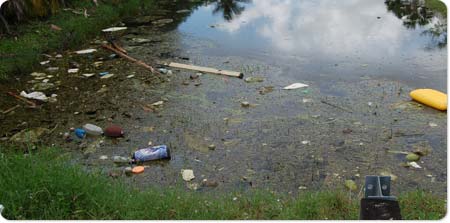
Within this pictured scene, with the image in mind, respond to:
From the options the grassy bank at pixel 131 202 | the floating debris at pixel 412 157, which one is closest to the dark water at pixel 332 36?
the floating debris at pixel 412 157

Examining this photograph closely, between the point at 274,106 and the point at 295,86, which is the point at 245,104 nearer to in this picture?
the point at 274,106

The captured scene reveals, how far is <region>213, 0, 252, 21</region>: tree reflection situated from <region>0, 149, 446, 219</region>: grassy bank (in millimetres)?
5097

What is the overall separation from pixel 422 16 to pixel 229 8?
2964 millimetres

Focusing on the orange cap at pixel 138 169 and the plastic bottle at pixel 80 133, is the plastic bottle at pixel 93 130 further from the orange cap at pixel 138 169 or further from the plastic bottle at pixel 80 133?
the orange cap at pixel 138 169

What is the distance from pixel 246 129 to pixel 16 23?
3298 millimetres

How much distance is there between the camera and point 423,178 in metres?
2.66

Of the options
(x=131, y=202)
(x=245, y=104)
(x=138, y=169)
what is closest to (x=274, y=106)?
(x=245, y=104)

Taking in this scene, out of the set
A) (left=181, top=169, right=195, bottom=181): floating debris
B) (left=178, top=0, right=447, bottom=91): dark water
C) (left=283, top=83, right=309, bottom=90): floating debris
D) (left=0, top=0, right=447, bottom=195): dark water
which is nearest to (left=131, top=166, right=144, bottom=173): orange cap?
(left=0, top=0, right=447, bottom=195): dark water

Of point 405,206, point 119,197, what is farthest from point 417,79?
point 119,197

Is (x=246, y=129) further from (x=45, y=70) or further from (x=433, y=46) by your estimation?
(x=433, y=46)

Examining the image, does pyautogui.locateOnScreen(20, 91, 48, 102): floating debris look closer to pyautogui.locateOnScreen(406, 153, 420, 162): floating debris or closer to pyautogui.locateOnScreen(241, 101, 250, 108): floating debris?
pyautogui.locateOnScreen(241, 101, 250, 108): floating debris

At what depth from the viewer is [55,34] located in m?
5.39

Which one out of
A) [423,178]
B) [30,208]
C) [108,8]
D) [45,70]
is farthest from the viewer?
[108,8]

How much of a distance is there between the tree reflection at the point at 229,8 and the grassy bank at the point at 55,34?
143cm
